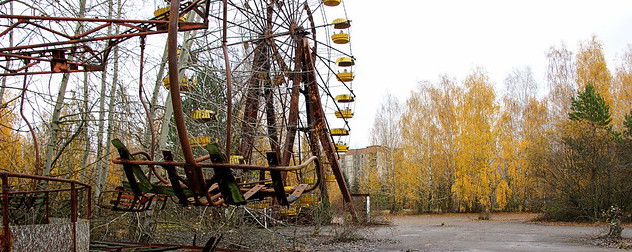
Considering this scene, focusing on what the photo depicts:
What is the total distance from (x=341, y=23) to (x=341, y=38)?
62 centimetres

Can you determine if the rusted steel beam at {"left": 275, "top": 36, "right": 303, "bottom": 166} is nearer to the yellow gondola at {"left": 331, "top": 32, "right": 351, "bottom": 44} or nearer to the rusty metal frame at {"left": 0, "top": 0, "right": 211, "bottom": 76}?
the yellow gondola at {"left": 331, "top": 32, "right": 351, "bottom": 44}

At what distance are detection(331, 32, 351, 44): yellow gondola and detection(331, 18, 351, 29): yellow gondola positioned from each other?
0.35 metres

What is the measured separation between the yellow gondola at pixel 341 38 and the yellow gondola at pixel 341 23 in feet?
1.14

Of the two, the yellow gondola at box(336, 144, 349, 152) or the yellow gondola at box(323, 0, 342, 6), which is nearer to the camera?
the yellow gondola at box(323, 0, 342, 6)

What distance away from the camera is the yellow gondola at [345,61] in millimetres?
22297

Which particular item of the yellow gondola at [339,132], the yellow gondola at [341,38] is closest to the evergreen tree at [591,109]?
the yellow gondola at [339,132]

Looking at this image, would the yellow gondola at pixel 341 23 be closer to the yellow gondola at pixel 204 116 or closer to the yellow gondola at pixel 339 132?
the yellow gondola at pixel 339 132

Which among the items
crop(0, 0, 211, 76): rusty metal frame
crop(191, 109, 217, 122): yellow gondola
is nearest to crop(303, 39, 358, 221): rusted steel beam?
crop(191, 109, 217, 122): yellow gondola

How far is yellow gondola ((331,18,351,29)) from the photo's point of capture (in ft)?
69.8

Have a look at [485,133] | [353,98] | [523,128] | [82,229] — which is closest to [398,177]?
[485,133]

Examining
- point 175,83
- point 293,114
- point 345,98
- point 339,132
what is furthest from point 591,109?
point 175,83

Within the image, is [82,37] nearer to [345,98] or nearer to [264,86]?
[264,86]

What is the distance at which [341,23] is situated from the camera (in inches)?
841

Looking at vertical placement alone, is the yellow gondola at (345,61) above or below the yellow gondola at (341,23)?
below
